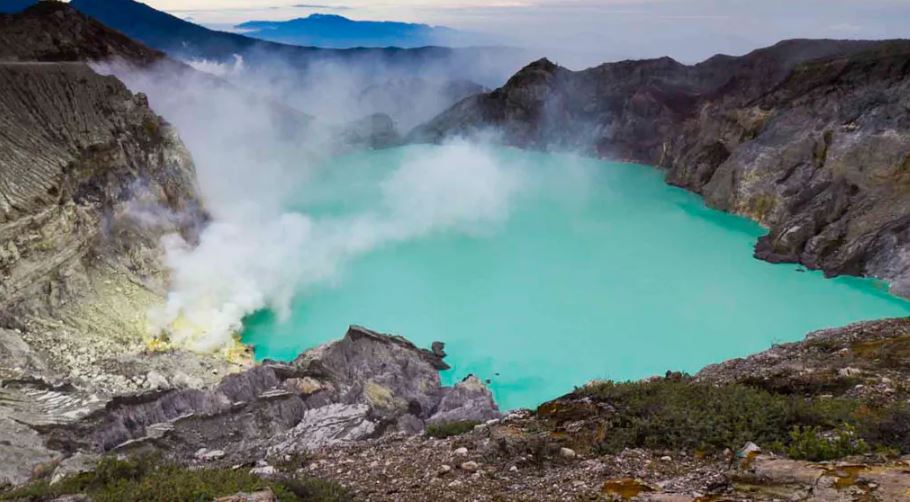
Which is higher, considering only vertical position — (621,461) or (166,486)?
(166,486)

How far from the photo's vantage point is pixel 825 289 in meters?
30.6

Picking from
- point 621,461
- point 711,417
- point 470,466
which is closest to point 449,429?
point 470,466

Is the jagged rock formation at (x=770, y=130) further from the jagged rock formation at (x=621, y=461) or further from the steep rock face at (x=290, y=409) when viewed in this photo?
the steep rock face at (x=290, y=409)

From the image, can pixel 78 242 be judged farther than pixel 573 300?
No

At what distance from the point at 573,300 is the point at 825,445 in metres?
21.3

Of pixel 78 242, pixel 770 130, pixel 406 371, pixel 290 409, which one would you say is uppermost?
pixel 78 242

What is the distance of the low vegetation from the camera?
773cm

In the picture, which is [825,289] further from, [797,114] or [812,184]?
[797,114]

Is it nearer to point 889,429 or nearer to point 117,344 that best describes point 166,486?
point 889,429

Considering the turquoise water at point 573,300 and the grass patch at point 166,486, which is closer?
the grass patch at point 166,486

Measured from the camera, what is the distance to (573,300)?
28.7 meters

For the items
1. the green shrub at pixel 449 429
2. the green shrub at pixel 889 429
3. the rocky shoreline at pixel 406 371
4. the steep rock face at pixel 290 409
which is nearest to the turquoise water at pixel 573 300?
the rocky shoreline at pixel 406 371

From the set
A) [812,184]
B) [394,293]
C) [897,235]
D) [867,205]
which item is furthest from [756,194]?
[394,293]

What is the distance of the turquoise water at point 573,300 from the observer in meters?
23.6
